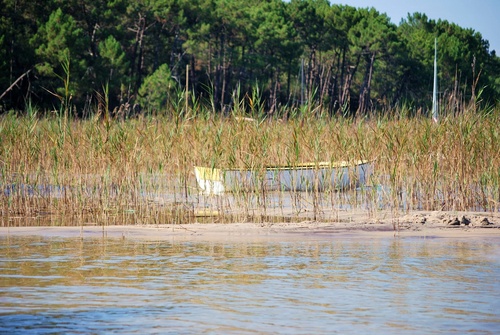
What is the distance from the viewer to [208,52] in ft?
142

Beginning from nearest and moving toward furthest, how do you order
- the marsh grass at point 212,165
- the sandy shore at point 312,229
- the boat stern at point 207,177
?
1. the sandy shore at point 312,229
2. the marsh grass at point 212,165
3. the boat stern at point 207,177

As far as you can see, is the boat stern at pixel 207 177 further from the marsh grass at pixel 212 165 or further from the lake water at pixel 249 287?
the lake water at pixel 249 287

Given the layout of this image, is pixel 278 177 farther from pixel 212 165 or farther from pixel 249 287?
pixel 249 287

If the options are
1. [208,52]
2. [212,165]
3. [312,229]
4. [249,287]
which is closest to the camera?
[249,287]

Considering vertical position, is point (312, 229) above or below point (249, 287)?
above

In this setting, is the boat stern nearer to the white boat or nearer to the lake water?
the white boat

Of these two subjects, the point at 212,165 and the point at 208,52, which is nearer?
the point at 212,165

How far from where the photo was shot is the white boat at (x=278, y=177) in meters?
9.61

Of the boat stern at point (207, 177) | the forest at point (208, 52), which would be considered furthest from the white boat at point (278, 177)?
the forest at point (208, 52)

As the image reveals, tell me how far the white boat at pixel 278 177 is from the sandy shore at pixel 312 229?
21.3 inches

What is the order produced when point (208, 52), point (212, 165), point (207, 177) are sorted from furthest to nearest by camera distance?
point (208, 52)
point (207, 177)
point (212, 165)

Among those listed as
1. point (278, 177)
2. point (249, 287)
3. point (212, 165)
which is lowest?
point (249, 287)

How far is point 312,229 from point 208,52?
35198 millimetres

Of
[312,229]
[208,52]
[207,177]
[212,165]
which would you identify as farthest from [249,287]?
[208,52]
